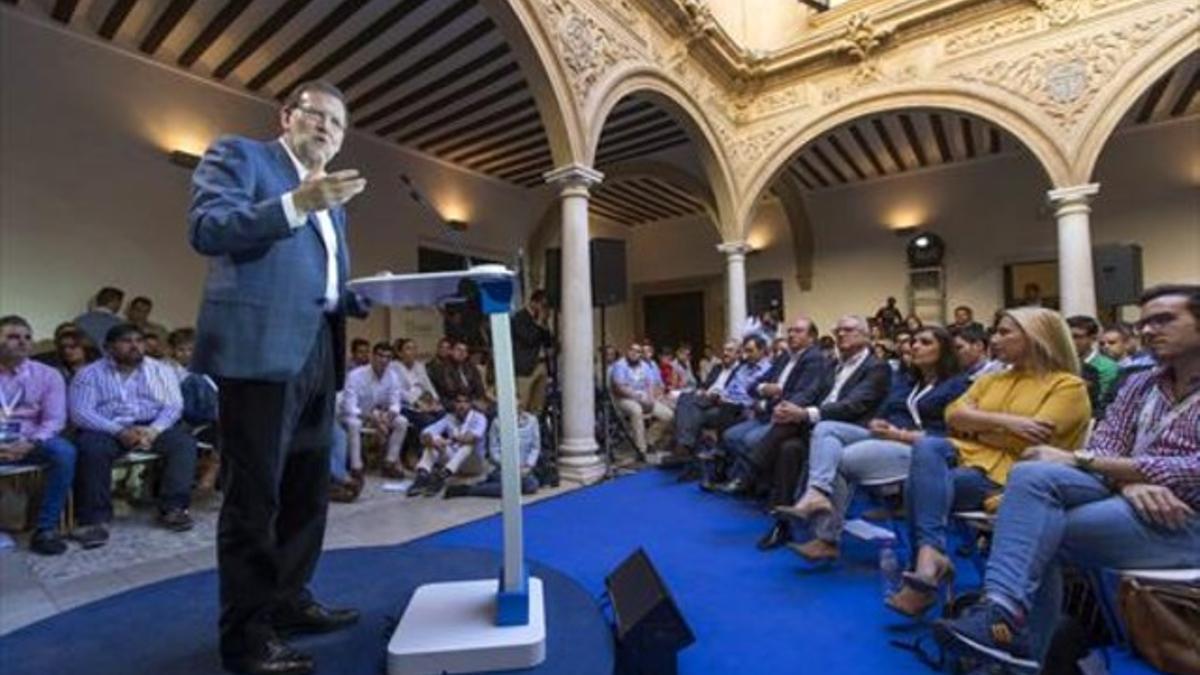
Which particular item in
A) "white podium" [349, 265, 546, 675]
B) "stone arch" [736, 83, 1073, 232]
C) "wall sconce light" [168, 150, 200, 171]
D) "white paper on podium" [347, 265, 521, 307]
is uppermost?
"stone arch" [736, 83, 1073, 232]

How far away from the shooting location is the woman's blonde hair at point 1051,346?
2.17 meters

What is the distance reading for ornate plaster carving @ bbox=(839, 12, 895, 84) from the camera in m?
6.52

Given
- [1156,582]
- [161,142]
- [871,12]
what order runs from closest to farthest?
[1156,582] → [161,142] → [871,12]

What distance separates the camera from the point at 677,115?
6434mm

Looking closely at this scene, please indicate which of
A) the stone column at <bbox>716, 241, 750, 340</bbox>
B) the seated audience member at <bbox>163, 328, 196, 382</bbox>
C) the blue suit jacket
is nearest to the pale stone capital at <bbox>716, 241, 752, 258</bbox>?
the stone column at <bbox>716, 241, 750, 340</bbox>

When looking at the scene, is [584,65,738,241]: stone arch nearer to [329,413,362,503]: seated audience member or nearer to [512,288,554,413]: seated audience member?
[512,288,554,413]: seated audience member

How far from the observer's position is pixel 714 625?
7.16 ft

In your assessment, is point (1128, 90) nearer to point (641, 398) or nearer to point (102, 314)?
point (641, 398)

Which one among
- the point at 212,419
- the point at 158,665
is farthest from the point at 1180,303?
the point at 212,419

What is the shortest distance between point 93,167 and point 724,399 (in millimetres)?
5547

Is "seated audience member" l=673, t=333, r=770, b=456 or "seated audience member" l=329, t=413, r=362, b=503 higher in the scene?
"seated audience member" l=673, t=333, r=770, b=456

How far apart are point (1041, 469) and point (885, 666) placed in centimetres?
75

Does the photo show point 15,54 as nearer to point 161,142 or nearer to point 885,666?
point 161,142

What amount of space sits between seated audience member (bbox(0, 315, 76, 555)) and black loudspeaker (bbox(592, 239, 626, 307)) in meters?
3.45
